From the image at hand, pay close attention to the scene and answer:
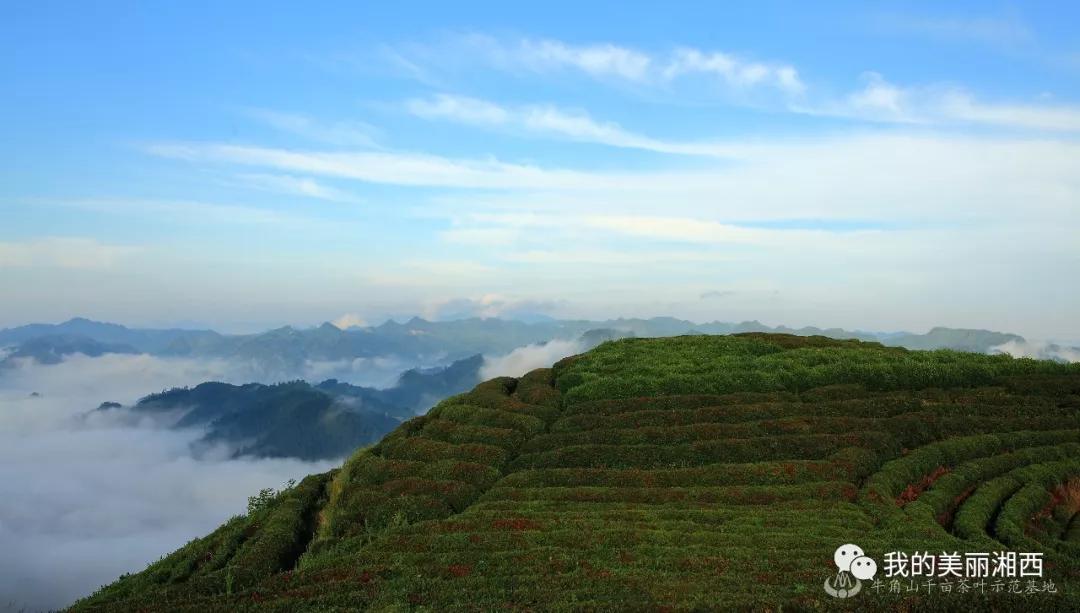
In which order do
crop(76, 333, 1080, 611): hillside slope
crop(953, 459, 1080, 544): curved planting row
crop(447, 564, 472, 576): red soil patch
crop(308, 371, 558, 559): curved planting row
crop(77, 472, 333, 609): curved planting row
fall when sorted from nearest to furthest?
crop(76, 333, 1080, 611): hillside slope < crop(447, 564, 472, 576): red soil patch < crop(77, 472, 333, 609): curved planting row < crop(953, 459, 1080, 544): curved planting row < crop(308, 371, 558, 559): curved planting row

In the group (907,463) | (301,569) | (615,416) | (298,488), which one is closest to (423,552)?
(301,569)

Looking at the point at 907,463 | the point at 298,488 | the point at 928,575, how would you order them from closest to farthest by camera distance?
1. the point at 928,575
2. the point at 907,463
3. the point at 298,488

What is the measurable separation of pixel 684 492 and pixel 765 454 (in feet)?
28.8

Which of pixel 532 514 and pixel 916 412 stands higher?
pixel 916 412

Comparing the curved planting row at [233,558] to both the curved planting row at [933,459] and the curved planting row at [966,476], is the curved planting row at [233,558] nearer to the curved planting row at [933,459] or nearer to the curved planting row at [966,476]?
the curved planting row at [933,459]

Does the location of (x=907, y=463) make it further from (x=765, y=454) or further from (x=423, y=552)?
(x=423, y=552)

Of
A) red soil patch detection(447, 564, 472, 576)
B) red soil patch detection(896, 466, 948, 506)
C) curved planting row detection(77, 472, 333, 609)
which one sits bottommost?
curved planting row detection(77, 472, 333, 609)

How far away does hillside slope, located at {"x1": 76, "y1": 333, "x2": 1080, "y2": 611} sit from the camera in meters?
27.5

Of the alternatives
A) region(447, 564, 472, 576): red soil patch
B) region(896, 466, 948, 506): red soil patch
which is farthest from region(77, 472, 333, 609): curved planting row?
region(896, 466, 948, 506): red soil patch

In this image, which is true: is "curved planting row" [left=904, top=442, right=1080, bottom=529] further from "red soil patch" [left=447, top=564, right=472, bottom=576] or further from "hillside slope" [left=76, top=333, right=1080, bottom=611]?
"red soil patch" [left=447, top=564, right=472, bottom=576]

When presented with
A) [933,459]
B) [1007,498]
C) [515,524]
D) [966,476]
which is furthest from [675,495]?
[1007,498]

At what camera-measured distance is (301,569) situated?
31.9 metres

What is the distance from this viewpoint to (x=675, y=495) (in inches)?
1593

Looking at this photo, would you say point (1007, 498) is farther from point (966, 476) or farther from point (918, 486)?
point (918, 486)
